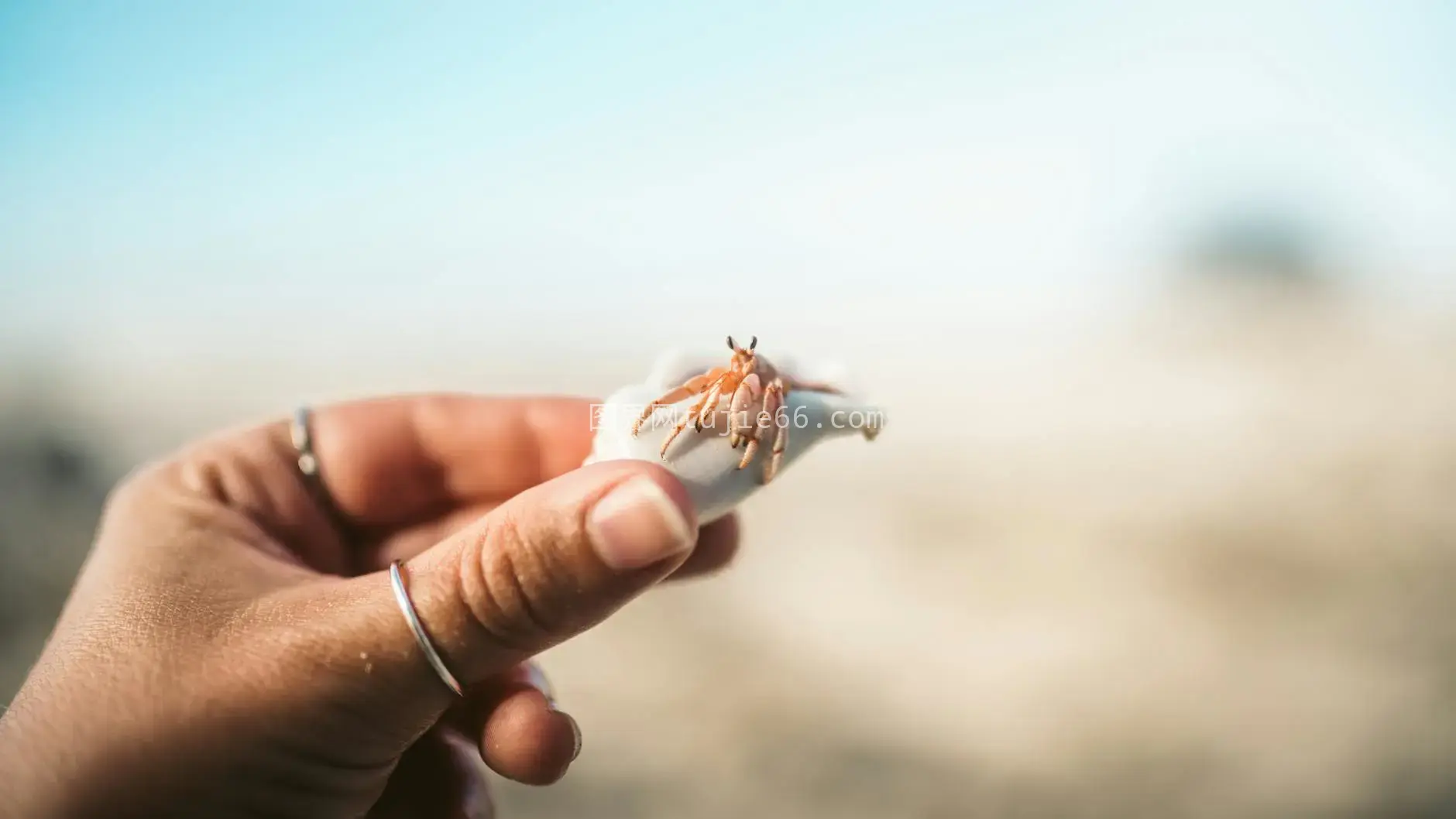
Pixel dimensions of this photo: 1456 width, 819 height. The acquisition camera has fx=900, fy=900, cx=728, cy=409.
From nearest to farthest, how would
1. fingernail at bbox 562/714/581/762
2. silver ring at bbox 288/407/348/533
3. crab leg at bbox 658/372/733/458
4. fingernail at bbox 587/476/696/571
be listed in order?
fingernail at bbox 587/476/696/571
crab leg at bbox 658/372/733/458
fingernail at bbox 562/714/581/762
silver ring at bbox 288/407/348/533

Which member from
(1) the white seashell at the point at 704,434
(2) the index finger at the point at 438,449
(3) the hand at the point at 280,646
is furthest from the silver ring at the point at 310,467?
(1) the white seashell at the point at 704,434

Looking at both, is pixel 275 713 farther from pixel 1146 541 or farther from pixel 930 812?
pixel 1146 541

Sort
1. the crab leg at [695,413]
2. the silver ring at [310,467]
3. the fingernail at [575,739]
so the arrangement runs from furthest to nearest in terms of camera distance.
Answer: the silver ring at [310,467] < the fingernail at [575,739] < the crab leg at [695,413]

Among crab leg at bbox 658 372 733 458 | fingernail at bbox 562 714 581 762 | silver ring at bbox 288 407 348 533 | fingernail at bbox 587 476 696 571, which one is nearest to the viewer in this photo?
fingernail at bbox 587 476 696 571

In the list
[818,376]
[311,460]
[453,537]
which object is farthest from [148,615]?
[818,376]

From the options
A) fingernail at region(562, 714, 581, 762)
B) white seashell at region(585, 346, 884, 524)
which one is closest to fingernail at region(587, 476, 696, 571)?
white seashell at region(585, 346, 884, 524)

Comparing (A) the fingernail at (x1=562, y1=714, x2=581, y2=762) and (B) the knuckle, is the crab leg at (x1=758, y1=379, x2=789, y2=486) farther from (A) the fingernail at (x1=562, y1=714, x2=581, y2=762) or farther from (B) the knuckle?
(A) the fingernail at (x1=562, y1=714, x2=581, y2=762)

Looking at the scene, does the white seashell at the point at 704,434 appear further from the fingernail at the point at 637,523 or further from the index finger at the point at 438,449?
the index finger at the point at 438,449

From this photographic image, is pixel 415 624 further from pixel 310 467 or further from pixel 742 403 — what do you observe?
pixel 310 467
